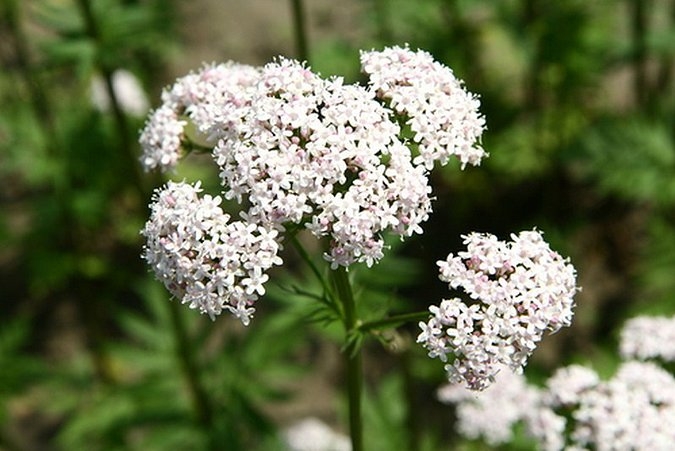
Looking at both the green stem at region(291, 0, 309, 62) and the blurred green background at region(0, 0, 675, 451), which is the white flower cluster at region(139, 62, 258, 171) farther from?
the blurred green background at region(0, 0, 675, 451)

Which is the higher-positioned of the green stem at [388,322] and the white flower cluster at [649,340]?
the white flower cluster at [649,340]

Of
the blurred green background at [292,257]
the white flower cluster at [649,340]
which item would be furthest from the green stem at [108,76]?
the white flower cluster at [649,340]

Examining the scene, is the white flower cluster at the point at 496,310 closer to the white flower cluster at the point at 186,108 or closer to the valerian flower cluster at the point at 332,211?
the valerian flower cluster at the point at 332,211

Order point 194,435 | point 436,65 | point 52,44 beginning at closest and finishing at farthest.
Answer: point 436,65
point 52,44
point 194,435

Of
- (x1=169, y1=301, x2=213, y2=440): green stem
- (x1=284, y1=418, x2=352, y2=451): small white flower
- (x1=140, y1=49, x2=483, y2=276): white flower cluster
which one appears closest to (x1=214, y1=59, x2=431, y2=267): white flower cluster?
(x1=140, y1=49, x2=483, y2=276): white flower cluster

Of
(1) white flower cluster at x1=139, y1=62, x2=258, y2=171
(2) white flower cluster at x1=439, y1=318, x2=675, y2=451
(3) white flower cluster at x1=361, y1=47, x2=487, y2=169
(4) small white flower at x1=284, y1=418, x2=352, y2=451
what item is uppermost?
(1) white flower cluster at x1=139, y1=62, x2=258, y2=171

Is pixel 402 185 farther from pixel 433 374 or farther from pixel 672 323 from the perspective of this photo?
pixel 433 374

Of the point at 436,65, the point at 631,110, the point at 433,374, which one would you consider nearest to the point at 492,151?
the point at 631,110
